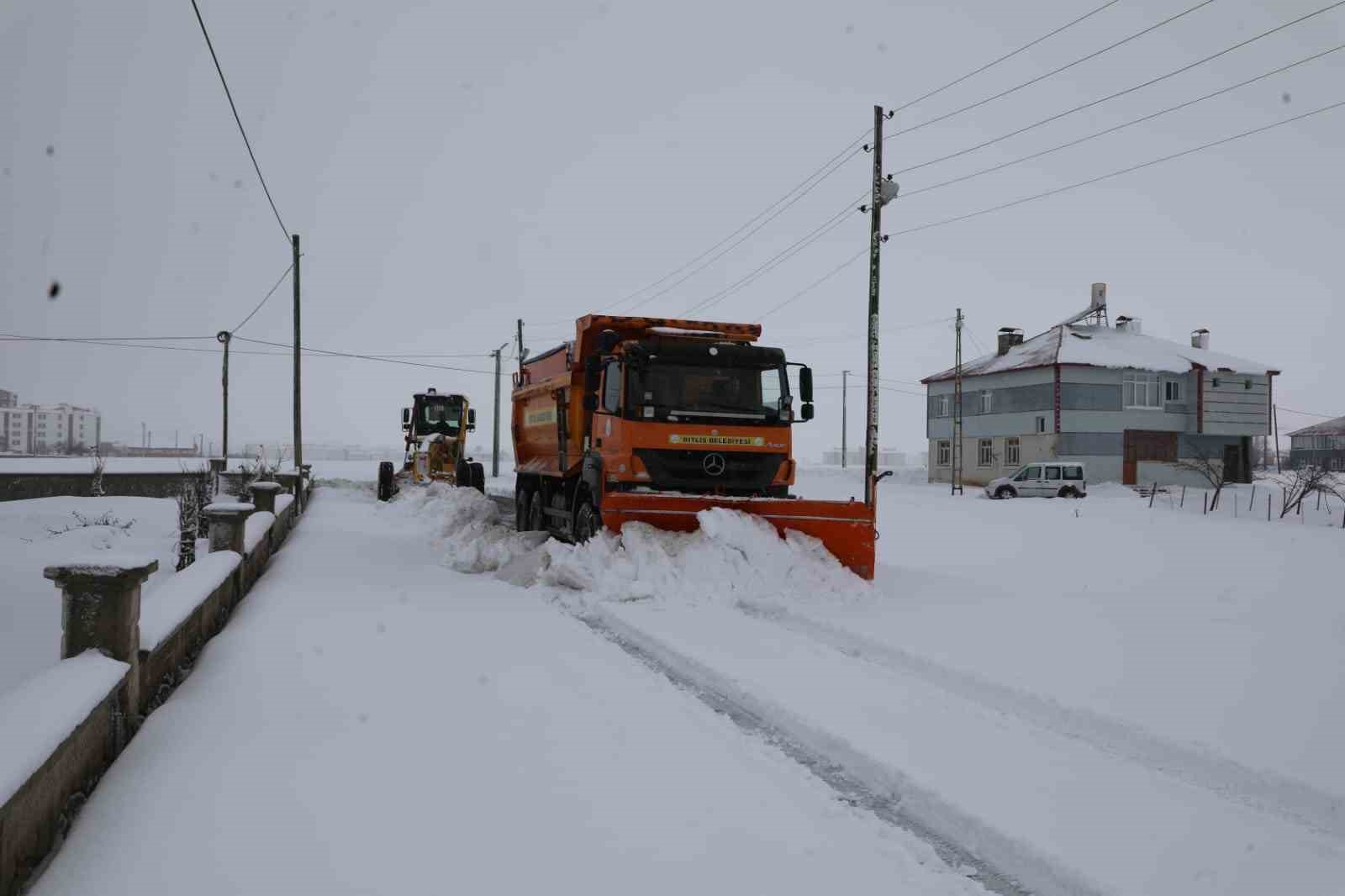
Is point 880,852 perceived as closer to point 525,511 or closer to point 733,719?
point 733,719

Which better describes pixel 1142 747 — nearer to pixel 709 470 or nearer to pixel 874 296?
pixel 709 470

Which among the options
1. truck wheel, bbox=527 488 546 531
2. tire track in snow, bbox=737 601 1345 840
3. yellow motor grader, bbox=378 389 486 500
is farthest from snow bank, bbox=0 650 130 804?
yellow motor grader, bbox=378 389 486 500

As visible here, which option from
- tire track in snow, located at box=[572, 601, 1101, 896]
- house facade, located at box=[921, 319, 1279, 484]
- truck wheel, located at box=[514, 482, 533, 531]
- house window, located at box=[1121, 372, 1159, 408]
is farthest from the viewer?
house window, located at box=[1121, 372, 1159, 408]

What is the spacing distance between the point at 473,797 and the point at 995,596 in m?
7.74

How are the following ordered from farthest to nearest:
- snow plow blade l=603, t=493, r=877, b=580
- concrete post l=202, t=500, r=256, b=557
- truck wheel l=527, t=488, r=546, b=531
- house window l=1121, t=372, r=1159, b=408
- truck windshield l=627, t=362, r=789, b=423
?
house window l=1121, t=372, r=1159, b=408 → truck wheel l=527, t=488, r=546, b=531 → truck windshield l=627, t=362, r=789, b=423 → snow plow blade l=603, t=493, r=877, b=580 → concrete post l=202, t=500, r=256, b=557

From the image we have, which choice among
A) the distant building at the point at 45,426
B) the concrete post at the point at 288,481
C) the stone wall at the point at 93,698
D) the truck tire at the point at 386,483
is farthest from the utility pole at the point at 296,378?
the distant building at the point at 45,426

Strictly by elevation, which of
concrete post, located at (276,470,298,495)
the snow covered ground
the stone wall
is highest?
concrete post, located at (276,470,298,495)

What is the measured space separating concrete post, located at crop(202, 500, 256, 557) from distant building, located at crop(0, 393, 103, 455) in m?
139

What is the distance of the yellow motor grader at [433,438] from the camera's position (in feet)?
84.4

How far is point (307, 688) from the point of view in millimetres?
5734

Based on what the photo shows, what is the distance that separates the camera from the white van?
3266 cm

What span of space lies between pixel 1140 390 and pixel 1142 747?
4004 cm

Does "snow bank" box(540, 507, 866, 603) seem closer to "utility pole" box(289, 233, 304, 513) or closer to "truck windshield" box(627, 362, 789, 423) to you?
"truck windshield" box(627, 362, 789, 423)

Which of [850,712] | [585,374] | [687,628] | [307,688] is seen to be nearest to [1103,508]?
[585,374]
